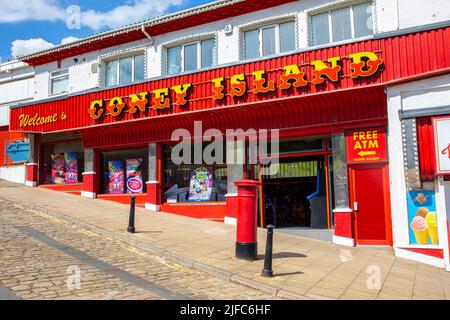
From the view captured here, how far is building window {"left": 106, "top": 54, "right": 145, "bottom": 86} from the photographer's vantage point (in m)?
15.4

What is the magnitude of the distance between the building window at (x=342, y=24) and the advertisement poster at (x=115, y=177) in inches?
347

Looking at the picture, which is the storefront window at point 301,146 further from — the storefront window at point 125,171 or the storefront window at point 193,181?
the storefront window at point 125,171

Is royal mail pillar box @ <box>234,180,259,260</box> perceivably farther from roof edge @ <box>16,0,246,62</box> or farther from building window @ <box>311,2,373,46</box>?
roof edge @ <box>16,0,246,62</box>


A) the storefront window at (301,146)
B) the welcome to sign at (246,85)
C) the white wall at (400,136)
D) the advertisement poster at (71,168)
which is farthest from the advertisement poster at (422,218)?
the advertisement poster at (71,168)

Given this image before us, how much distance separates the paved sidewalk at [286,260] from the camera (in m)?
6.32

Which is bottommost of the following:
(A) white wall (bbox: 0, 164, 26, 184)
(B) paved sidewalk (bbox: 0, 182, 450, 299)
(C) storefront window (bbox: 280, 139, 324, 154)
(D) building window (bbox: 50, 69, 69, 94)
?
(B) paved sidewalk (bbox: 0, 182, 450, 299)

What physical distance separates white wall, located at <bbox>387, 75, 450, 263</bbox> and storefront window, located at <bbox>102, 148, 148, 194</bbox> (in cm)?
896

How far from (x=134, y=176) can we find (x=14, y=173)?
7445mm

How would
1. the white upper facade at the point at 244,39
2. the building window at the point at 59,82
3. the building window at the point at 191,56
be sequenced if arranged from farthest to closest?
the building window at the point at 59,82, the building window at the point at 191,56, the white upper facade at the point at 244,39

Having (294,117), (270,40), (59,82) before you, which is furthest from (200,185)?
(59,82)

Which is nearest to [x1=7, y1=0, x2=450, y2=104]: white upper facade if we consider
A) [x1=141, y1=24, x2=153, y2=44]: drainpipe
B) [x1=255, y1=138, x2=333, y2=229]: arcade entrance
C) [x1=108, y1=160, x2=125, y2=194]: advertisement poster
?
[x1=141, y1=24, x2=153, y2=44]: drainpipe

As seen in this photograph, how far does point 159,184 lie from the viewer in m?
14.3

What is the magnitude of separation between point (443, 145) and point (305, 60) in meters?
4.36
